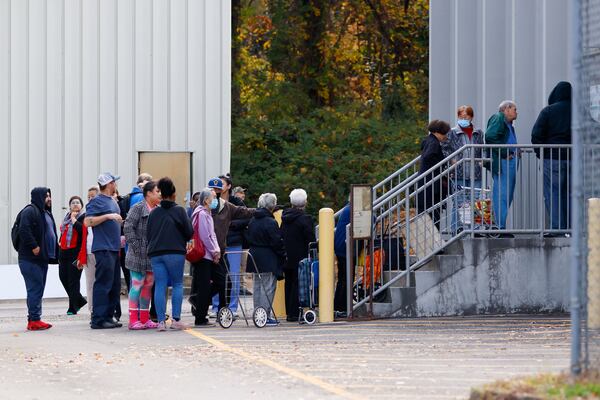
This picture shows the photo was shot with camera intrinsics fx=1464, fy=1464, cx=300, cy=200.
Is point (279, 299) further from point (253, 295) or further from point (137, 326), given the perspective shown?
point (137, 326)

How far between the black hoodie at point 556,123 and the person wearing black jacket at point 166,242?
4.42 meters

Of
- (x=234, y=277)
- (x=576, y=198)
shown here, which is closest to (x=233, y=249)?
(x=234, y=277)

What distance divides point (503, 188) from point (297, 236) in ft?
8.39

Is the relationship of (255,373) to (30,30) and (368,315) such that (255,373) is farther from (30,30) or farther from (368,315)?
(30,30)

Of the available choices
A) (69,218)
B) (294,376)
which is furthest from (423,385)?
(69,218)

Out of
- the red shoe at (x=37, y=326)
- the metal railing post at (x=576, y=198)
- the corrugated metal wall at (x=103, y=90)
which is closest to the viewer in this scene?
the metal railing post at (x=576, y=198)

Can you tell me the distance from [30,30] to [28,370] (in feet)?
41.5

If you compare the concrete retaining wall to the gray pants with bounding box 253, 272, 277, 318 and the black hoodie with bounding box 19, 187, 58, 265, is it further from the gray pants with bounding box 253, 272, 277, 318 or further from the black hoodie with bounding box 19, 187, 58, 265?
the black hoodie with bounding box 19, 187, 58, 265

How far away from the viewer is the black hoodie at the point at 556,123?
687 inches

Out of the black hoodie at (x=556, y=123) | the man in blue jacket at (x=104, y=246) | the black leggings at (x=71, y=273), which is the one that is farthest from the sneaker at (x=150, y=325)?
the black hoodie at (x=556, y=123)

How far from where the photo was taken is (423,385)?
11.2 metres

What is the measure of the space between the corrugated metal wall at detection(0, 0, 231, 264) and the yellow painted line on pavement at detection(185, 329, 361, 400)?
943 cm

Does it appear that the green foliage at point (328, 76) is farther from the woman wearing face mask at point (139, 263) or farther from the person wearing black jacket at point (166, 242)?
the person wearing black jacket at point (166, 242)

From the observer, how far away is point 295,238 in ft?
58.5
